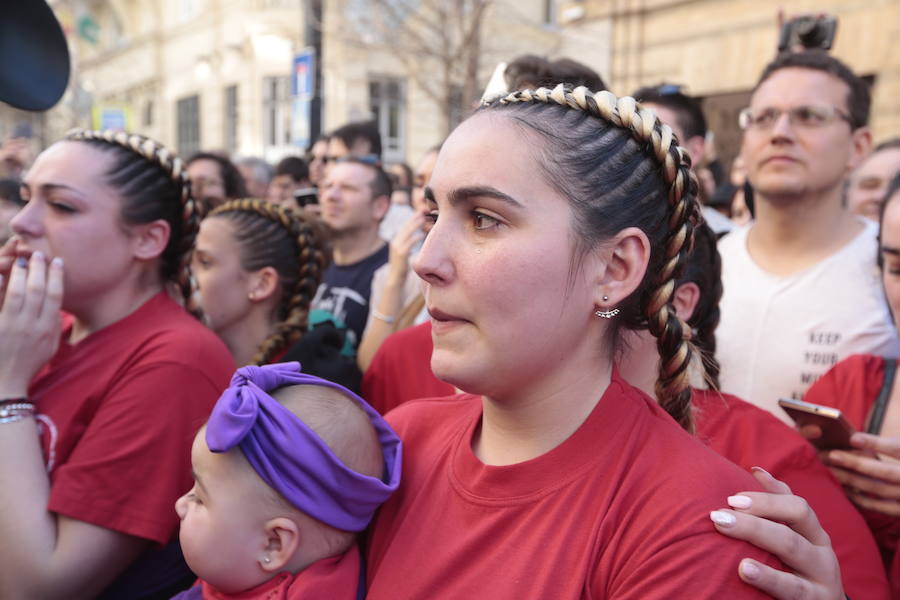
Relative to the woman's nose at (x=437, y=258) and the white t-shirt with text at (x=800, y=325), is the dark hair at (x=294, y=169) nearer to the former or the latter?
the white t-shirt with text at (x=800, y=325)

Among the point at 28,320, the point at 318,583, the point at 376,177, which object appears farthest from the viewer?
the point at 376,177

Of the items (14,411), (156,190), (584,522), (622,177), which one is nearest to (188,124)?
(156,190)

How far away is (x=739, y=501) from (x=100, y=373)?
5.78 feet

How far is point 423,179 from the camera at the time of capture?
4.96m

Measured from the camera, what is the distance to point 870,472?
190cm

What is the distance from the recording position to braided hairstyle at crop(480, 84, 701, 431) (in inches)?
51.7

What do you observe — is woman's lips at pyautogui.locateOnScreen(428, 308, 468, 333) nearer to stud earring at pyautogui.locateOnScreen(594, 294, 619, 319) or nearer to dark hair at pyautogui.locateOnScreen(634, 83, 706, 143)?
stud earring at pyautogui.locateOnScreen(594, 294, 619, 319)

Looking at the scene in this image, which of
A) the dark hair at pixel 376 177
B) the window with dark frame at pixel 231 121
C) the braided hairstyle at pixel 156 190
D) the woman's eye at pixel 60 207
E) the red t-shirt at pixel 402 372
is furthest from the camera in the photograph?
the window with dark frame at pixel 231 121

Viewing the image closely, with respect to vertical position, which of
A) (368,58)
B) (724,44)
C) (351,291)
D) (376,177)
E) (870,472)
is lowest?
(870,472)

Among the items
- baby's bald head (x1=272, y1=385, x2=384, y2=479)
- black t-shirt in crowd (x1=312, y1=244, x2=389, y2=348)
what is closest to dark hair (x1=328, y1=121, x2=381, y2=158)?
black t-shirt in crowd (x1=312, y1=244, x2=389, y2=348)

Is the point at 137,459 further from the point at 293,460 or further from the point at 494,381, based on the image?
the point at 494,381

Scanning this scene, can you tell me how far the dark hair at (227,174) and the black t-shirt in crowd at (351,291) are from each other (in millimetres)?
1633

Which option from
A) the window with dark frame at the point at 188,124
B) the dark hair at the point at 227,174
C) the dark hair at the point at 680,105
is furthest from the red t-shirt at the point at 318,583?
the window with dark frame at the point at 188,124

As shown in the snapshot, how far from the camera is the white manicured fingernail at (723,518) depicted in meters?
1.13
